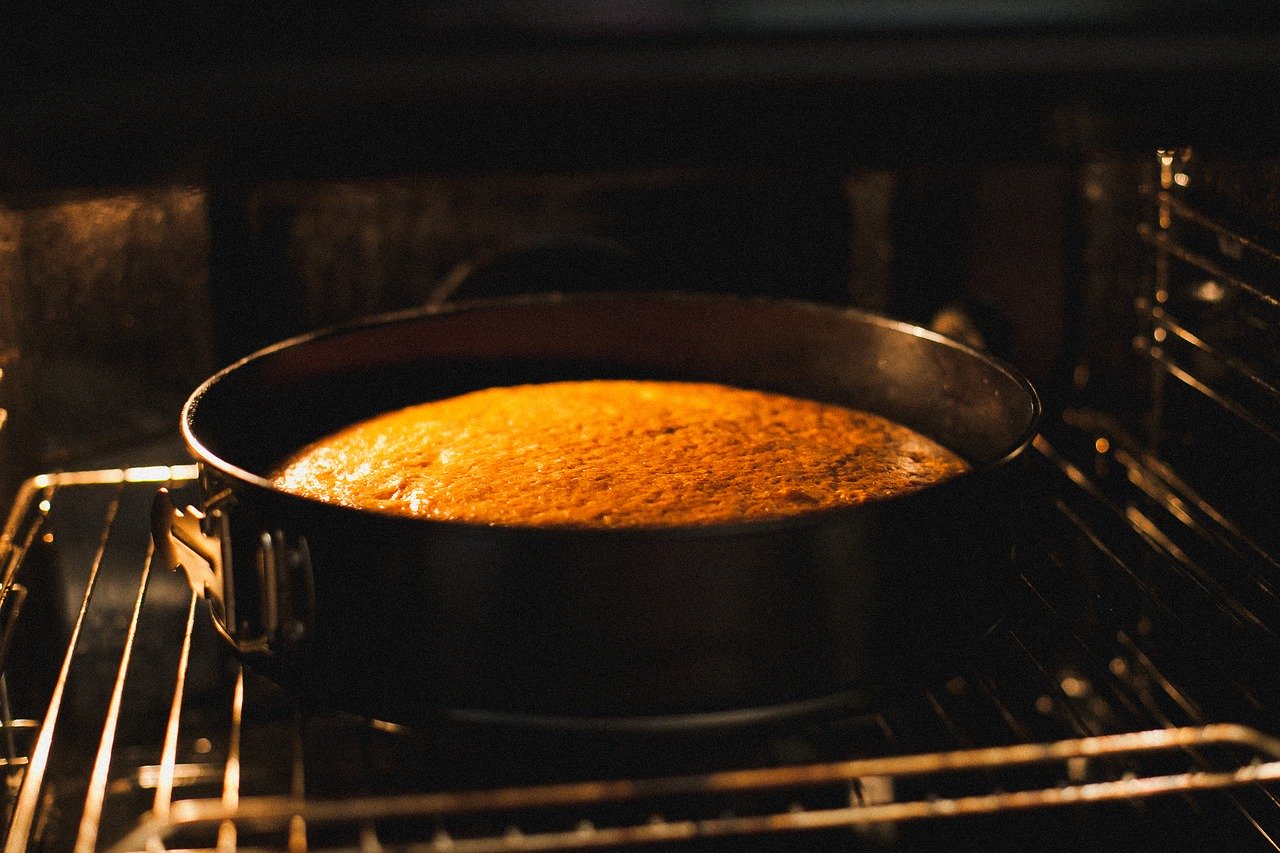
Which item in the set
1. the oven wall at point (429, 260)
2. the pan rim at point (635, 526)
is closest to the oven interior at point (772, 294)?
the oven wall at point (429, 260)

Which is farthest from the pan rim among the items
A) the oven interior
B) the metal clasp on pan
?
the oven interior

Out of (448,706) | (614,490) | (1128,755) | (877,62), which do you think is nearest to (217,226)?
(614,490)

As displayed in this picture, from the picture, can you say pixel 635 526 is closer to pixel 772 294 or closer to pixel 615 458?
pixel 615 458

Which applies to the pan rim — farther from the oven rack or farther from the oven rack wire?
the oven rack

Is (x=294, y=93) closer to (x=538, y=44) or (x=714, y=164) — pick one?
(x=538, y=44)

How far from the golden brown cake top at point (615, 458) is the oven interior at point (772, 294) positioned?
214mm

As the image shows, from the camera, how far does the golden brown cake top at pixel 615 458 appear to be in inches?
51.9

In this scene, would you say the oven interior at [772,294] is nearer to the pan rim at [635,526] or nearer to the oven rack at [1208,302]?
the oven rack at [1208,302]

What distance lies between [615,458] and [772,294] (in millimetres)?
844

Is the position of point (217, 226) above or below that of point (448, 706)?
above

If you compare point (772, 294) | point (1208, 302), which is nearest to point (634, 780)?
point (1208, 302)

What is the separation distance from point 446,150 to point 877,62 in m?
0.31

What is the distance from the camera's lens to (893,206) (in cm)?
217

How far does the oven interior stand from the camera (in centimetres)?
159
